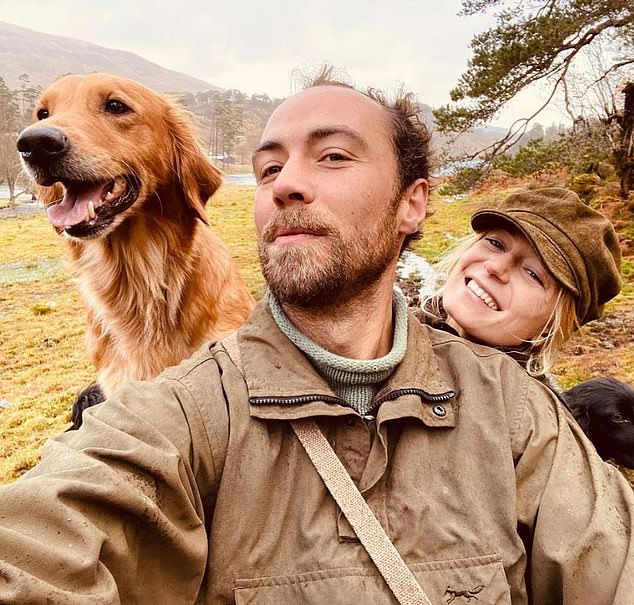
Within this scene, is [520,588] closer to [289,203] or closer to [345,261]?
[345,261]

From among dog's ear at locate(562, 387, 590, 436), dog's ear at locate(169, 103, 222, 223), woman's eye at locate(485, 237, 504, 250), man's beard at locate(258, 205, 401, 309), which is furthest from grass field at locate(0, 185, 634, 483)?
dog's ear at locate(562, 387, 590, 436)

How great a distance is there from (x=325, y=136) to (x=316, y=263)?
21.8 inches

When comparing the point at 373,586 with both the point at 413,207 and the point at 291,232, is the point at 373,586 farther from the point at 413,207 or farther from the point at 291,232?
the point at 413,207

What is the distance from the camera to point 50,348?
8.30m

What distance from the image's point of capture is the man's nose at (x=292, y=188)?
81.0 inches

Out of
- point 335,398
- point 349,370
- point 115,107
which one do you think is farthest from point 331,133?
point 115,107

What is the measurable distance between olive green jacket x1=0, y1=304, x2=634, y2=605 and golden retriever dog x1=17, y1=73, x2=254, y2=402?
5.63ft

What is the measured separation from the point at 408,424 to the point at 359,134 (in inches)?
47.3

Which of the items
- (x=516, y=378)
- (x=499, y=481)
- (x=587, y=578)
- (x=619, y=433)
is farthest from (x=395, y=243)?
(x=619, y=433)

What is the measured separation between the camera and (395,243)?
2346mm

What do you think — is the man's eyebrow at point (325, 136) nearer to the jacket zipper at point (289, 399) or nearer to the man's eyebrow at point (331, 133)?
the man's eyebrow at point (331, 133)

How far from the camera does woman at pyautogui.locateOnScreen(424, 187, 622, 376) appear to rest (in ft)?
9.29

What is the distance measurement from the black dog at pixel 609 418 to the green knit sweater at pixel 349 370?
8.12ft

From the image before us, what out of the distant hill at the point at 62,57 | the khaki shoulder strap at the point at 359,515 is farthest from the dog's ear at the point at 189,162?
the distant hill at the point at 62,57
